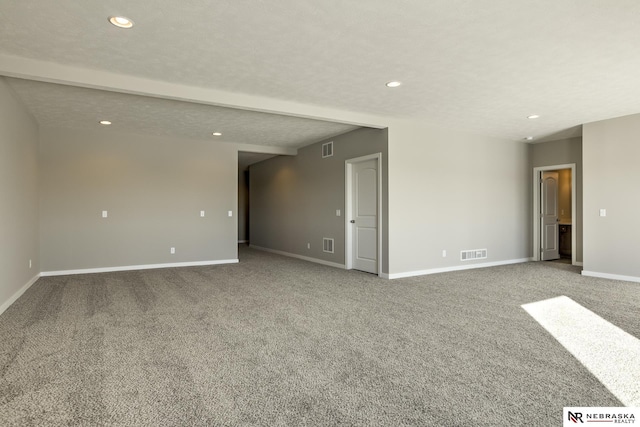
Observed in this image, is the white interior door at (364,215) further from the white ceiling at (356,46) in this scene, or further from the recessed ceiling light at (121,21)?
the recessed ceiling light at (121,21)

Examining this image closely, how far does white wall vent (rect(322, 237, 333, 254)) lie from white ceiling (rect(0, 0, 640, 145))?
3.27m

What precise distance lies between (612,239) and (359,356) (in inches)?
215

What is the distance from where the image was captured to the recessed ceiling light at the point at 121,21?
2791mm

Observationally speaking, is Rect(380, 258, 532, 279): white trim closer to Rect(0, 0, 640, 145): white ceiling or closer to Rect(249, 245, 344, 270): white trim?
Rect(249, 245, 344, 270): white trim

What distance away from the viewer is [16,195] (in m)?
4.64

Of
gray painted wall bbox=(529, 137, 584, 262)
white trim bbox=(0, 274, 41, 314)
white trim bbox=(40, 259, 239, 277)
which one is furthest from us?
gray painted wall bbox=(529, 137, 584, 262)

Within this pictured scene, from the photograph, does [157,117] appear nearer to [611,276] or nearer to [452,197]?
[452,197]

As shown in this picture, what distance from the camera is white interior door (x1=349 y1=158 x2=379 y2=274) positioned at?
21.1ft

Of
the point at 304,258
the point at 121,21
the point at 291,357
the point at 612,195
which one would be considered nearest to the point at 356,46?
the point at 121,21

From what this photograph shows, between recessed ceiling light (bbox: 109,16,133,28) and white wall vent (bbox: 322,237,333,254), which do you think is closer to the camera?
recessed ceiling light (bbox: 109,16,133,28)

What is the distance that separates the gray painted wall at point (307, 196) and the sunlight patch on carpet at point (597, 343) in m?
2.54

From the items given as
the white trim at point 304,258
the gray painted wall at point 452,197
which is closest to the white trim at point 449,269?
the gray painted wall at point 452,197

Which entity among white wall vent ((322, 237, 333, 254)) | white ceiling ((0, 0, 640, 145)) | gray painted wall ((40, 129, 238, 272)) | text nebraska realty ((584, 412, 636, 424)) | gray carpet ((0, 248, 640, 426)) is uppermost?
white ceiling ((0, 0, 640, 145))

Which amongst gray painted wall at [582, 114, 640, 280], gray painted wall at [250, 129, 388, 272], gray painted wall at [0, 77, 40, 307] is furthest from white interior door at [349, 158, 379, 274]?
gray painted wall at [0, 77, 40, 307]
